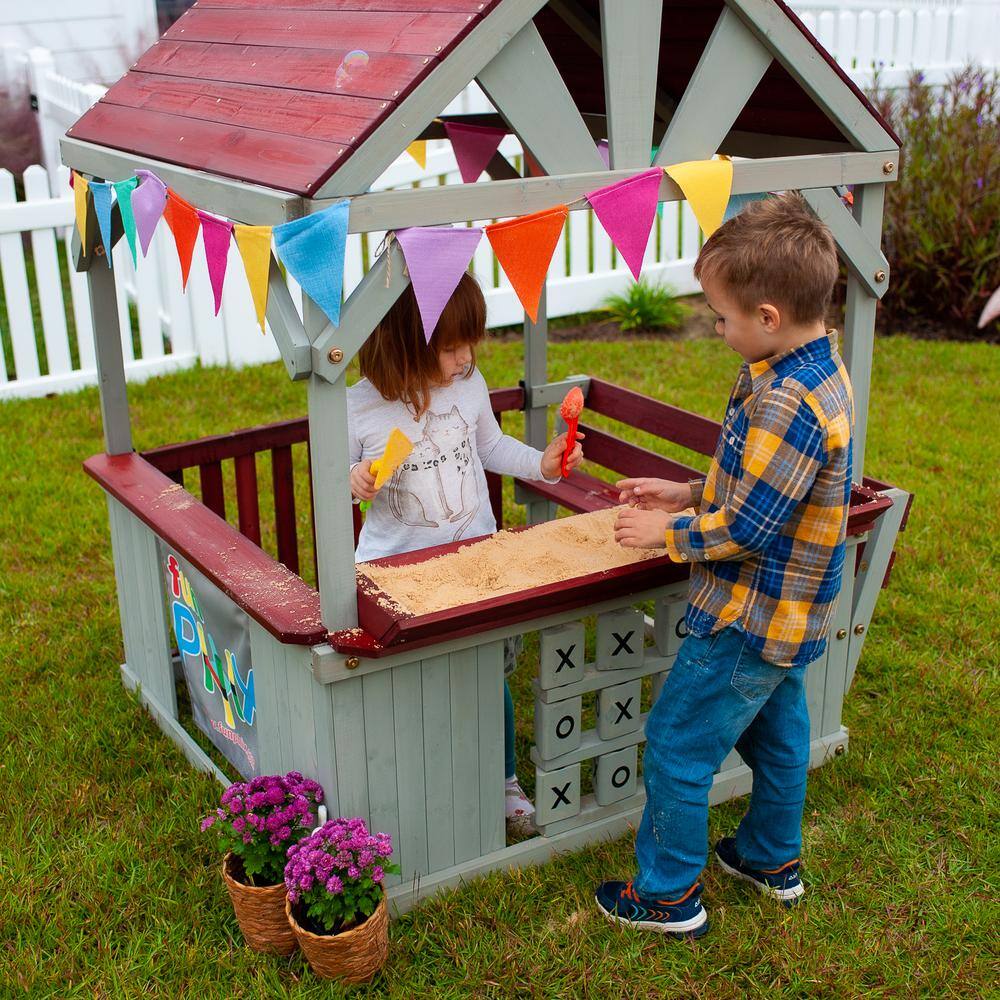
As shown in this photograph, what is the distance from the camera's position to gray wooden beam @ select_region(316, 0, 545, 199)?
216 cm

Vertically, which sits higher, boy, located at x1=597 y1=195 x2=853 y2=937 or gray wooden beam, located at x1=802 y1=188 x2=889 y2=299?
gray wooden beam, located at x1=802 y1=188 x2=889 y2=299

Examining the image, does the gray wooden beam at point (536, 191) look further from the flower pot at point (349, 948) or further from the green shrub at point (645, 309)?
the green shrub at point (645, 309)

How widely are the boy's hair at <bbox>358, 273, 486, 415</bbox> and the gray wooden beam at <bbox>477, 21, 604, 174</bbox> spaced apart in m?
0.50

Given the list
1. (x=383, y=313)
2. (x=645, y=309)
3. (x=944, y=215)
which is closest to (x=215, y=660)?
(x=383, y=313)

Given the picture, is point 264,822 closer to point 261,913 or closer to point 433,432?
point 261,913

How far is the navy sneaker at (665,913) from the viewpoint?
2684 mm

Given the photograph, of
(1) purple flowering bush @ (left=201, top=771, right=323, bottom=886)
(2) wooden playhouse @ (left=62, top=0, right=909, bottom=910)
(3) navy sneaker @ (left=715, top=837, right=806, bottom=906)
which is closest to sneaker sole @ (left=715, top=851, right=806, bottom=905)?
(3) navy sneaker @ (left=715, top=837, right=806, bottom=906)

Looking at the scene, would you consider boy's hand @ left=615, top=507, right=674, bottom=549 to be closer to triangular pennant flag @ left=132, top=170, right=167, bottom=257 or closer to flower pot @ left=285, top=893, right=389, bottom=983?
flower pot @ left=285, top=893, right=389, bottom=983

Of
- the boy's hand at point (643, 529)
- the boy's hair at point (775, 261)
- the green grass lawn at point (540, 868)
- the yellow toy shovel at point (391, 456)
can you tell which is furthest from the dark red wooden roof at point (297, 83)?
the green grass lawn at point (540, 868)

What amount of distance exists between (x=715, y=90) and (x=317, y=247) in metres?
0.97

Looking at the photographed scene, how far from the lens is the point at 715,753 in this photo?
8.45 feet

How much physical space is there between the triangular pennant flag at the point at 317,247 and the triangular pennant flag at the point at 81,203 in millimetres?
1080

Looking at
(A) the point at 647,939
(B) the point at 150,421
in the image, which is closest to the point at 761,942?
(A) the point at 647,939

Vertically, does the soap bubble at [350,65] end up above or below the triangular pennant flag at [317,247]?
above
